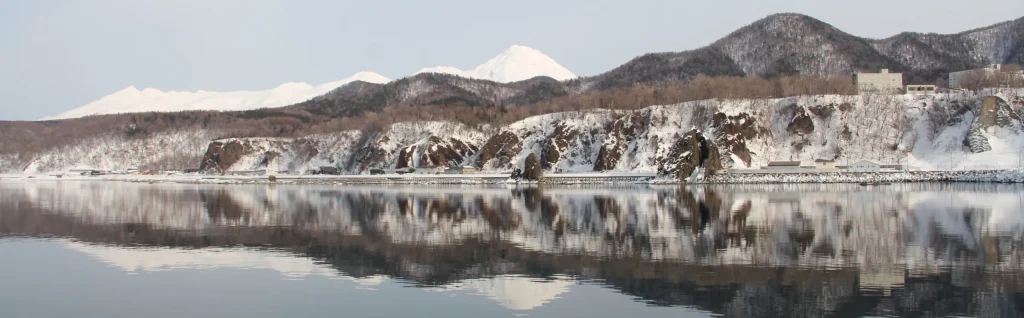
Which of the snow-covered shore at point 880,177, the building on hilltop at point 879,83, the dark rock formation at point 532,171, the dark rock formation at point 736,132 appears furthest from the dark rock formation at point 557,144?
the building on hilltop at point 879,83

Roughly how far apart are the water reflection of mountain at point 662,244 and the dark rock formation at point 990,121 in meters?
48.5

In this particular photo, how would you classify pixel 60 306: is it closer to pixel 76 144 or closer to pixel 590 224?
pixel 590 224

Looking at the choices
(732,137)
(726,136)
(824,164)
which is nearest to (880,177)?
(824,164)

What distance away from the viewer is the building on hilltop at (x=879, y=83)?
11938 centimetres

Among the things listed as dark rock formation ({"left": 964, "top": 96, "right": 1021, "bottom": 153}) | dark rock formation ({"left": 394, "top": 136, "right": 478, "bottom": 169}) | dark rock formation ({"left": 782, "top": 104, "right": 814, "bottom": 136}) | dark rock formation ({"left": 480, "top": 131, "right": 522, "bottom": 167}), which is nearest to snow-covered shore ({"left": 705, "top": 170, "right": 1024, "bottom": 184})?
dark rock formation ({"left": 964, "top": 96, "right": 1021, "bottom": 153})

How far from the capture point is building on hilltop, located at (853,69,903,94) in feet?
392

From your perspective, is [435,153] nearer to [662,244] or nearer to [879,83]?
[879,83]

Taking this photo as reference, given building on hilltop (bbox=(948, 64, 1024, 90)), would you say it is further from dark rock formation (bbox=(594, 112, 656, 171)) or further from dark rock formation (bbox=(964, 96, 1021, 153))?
dark rock formation (bbox=(594, 112, 656, 171))

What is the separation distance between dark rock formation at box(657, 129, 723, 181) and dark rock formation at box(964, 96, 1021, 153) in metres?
31.9

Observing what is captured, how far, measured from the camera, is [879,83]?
12288 cm

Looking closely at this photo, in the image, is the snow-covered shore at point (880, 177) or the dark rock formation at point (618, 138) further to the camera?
the dark rock formation at point (618, 138)

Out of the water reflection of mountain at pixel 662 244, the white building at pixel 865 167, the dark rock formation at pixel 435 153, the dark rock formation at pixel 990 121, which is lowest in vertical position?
the water reflection of mountain at pixel 662 244

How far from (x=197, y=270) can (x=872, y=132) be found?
97116 mm

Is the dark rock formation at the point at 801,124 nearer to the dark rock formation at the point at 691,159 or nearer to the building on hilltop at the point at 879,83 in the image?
the building on hilltop at the point at 879,83
